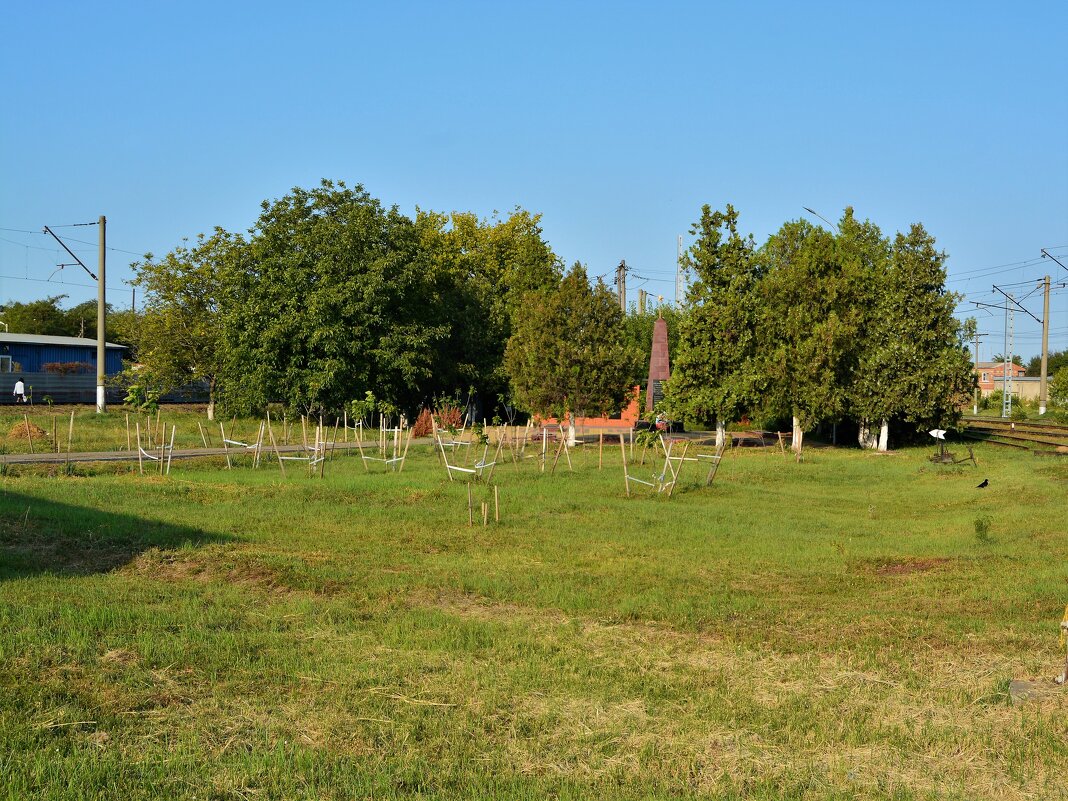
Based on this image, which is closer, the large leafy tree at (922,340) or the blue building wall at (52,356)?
the large leafy tree at (922,340)

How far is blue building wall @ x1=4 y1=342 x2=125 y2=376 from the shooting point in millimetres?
46156

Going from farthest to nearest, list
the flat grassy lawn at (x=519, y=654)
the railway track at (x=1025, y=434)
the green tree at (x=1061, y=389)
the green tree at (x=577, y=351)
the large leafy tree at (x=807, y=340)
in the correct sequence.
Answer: the green tree at (x=577, y=351) < the green tree at (x=1061, y=389) < the large leafy tree at (x=807, y=340) < the railway track at (x=1025, y=434) < the flat grassy lawn at (x=519, y=654)

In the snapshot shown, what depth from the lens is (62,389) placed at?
47.5 meters

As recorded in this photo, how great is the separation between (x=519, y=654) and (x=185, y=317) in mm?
40203

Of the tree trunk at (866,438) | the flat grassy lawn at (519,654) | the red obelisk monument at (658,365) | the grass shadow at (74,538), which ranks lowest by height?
the flat grassy lawn at (519,654)

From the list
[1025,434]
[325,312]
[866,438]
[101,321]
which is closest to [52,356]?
[101,321]

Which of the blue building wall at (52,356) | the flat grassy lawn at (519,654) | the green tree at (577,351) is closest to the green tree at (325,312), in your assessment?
the green tree at (577,351)

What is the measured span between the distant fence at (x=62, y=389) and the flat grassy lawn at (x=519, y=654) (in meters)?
31.4

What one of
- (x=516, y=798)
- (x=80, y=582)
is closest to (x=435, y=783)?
(x=516, y=798)

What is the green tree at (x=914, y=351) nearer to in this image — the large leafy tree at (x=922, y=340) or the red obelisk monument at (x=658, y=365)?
the large leafy tree at (x=922, y=340)

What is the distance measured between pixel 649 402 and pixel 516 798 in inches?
1535

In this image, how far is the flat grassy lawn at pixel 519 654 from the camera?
616 centimetres

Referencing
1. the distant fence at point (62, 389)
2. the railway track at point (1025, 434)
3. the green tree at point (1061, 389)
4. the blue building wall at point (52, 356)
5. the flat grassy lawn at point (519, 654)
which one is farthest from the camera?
the blue building wall at point (52, 356)

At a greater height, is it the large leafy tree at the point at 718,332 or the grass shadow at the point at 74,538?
the large leafy tree at the point at 718,332
